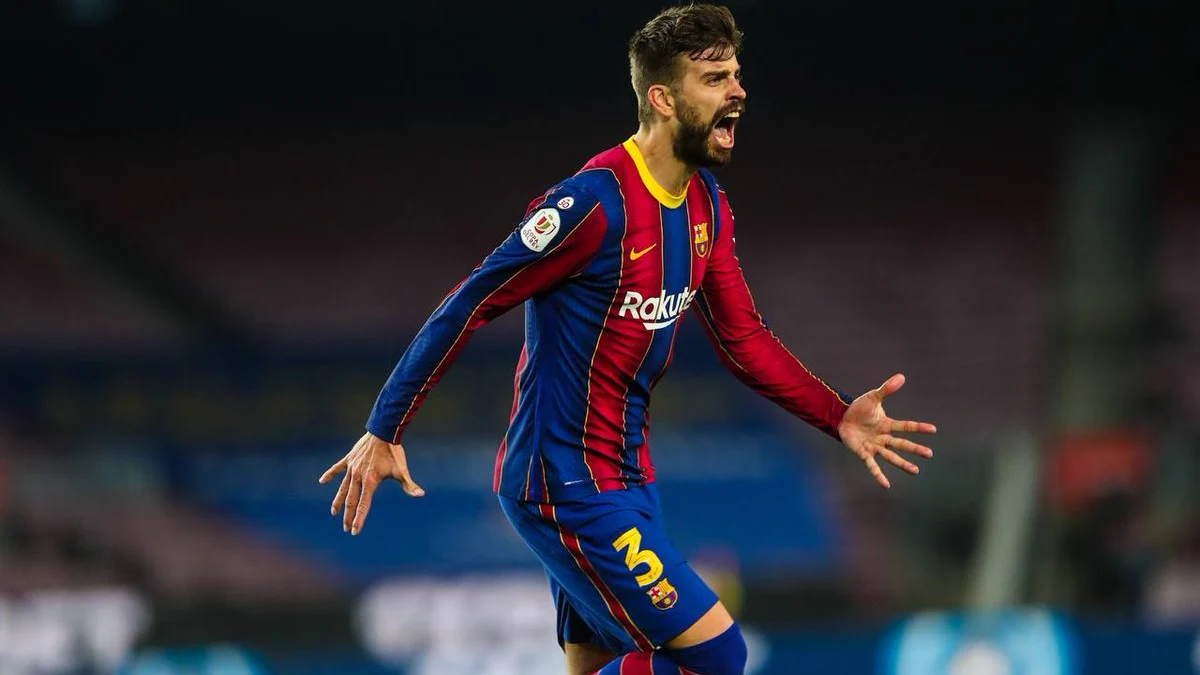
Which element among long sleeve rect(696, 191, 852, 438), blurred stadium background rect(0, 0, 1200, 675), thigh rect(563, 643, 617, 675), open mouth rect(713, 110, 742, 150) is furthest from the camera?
blurred stadium background rect(0, 0, 1200, 675)

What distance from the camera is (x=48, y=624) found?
8703mm

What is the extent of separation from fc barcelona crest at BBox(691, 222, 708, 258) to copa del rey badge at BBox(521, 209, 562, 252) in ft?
1.25

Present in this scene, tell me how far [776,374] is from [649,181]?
0.64 meters

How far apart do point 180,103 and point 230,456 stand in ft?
9.44

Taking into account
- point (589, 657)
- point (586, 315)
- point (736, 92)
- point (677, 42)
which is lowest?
point (589, 657)

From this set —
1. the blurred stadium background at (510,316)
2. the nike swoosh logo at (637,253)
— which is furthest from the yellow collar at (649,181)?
the blurred stadium background at (510,316)

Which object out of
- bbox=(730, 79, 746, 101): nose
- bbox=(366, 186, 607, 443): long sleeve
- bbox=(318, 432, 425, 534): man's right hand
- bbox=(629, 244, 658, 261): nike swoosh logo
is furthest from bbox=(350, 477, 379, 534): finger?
bbox=(730, 79, 746, 101): nose

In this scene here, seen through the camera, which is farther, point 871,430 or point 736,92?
point 871,430

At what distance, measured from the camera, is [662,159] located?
366 cm

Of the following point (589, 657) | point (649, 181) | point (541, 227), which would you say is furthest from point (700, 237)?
point (589, 657)

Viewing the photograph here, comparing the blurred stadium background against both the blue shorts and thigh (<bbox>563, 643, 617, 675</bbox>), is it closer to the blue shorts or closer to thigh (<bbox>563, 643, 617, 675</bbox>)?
thigh (<bbox>563, 643, 617, 675</bbox>)

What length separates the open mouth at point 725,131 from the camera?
11.8 ft

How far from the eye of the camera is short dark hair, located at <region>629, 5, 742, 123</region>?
11.7 ft

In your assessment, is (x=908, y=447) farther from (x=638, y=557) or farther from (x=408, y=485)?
(x=408, y=485)
